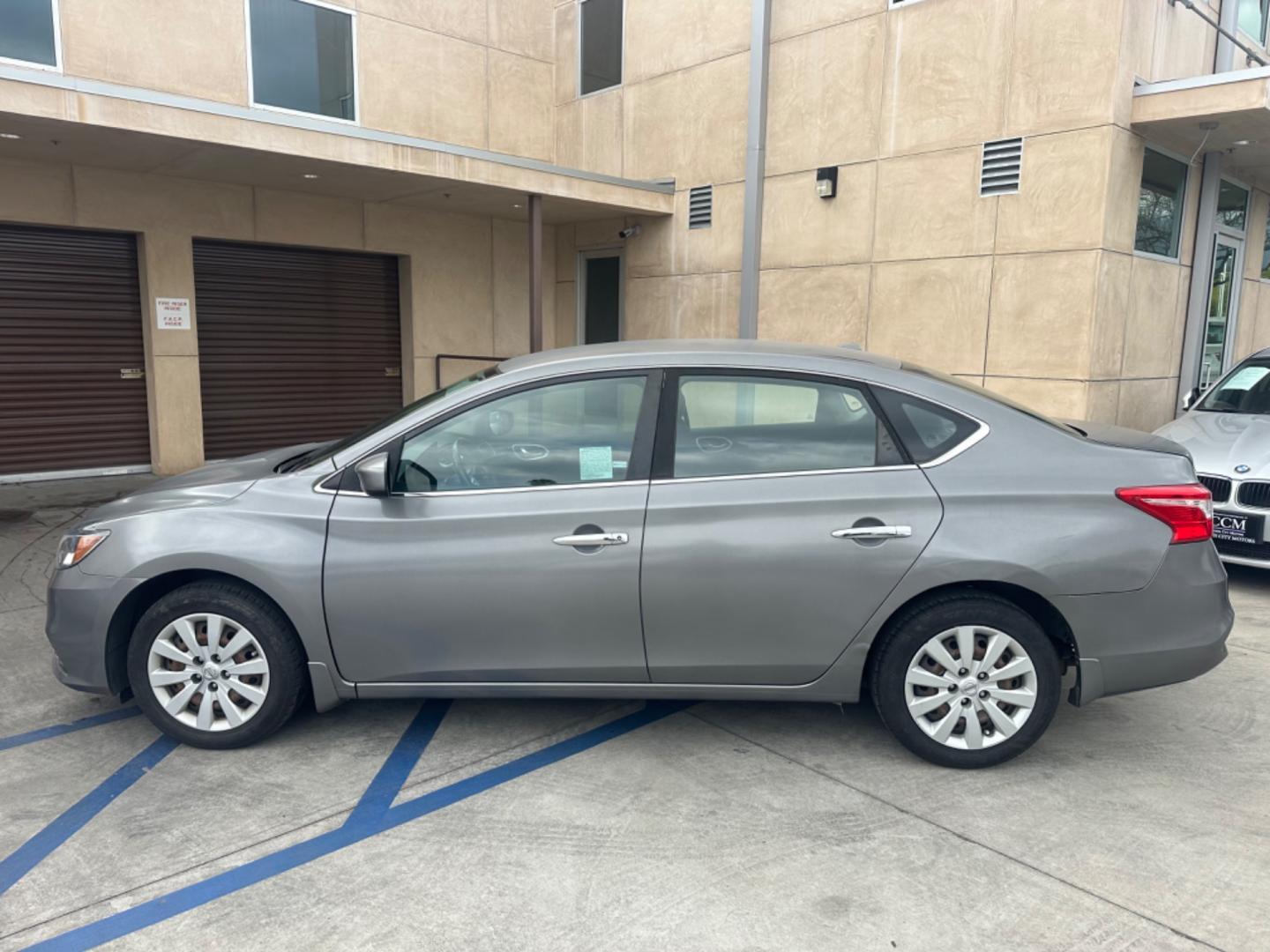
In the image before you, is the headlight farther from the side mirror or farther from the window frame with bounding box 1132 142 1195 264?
the window frame with bounding box 1132 142 1195 264

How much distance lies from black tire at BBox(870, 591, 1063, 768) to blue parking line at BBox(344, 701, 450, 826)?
1.90 m

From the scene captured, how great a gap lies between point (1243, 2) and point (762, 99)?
5446 millimetres

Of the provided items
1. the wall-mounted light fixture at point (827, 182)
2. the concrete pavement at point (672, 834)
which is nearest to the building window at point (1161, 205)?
the wall-mounted light fixture at point (827, 182)

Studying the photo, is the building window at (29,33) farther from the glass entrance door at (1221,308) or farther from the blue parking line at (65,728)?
the glass entrance door at (1221,308)

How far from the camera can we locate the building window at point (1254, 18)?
1038cm

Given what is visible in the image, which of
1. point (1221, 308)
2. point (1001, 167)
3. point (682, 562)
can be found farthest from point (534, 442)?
point (1221, 308)

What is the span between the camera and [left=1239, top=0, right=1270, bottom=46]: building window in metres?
10.4

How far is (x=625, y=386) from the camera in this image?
3.79 meters

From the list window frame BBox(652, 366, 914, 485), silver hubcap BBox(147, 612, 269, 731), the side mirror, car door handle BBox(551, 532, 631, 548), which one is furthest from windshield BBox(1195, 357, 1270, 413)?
silver hubcap BBox(147, 612, 269, 731)

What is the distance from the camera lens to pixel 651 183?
38.0ft

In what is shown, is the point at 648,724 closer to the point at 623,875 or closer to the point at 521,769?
the point at 521,769

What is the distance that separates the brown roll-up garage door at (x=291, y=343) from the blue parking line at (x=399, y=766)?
7.81 m

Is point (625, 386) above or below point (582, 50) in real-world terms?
below

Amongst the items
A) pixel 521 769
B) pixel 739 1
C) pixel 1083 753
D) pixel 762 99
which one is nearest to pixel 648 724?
pixel 521 769
